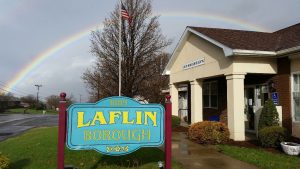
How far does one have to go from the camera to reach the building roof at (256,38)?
1399cm

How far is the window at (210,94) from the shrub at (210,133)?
19.3 feet

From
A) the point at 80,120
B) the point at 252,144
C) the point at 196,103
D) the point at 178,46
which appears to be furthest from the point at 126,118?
the point at 178,46

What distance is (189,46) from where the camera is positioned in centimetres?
1928

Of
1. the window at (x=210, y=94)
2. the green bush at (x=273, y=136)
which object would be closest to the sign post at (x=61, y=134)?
the green bush at (x=273, y=136)

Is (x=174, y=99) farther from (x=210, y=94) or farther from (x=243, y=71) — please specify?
(x=243, y=71)

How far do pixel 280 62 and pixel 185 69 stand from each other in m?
6.51

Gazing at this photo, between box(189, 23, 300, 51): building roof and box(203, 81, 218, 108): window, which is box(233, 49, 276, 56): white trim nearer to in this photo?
box(189, 23, 300, 51): building roof

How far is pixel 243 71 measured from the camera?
1377 cm

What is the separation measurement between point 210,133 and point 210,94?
7313 millimetres

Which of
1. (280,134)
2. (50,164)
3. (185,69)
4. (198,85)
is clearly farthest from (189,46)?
(50,164)

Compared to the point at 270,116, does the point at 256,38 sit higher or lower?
higher

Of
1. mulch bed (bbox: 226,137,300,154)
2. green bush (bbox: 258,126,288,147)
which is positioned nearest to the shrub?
mulch bed (bbox: 226,137,300,154)

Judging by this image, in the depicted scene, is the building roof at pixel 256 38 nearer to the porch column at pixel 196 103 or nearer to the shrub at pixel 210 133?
the porch column at pixel 196 103

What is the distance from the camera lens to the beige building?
13375 mm
